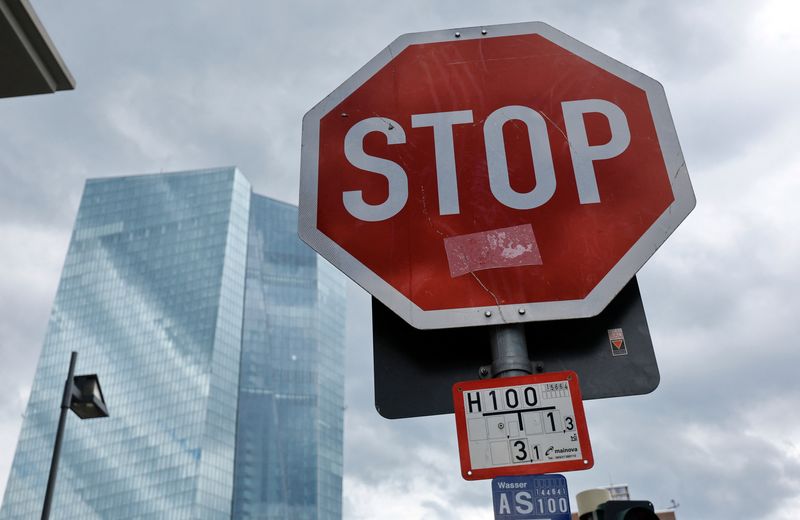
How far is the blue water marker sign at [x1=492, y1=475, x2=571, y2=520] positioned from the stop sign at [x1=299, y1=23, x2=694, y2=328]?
0.48m

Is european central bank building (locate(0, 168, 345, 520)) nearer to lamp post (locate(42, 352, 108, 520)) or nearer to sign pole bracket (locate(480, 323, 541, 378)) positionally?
lamp post (locate(42, 352, 108, 520))

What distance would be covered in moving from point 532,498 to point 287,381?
98.0 m

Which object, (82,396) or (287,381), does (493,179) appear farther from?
(287,381)

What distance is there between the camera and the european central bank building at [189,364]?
82.1 metres

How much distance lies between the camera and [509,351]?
2090mm

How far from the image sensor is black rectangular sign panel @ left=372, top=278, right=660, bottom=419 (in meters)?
2.19

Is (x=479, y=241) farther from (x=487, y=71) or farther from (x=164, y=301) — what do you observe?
(x=164, y=301)

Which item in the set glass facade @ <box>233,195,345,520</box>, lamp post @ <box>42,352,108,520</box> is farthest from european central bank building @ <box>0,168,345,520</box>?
lamp post @ <box>42,352,108,520</box>

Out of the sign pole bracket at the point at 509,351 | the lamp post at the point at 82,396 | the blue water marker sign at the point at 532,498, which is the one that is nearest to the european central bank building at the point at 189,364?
the lamp post at the point at 82,396

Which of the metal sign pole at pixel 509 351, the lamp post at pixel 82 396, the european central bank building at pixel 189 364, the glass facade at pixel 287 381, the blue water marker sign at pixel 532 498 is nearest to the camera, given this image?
the blue water marker sign at pixel 532 498

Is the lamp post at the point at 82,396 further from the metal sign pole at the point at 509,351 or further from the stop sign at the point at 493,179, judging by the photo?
the metal sign pole at the point at 509,351

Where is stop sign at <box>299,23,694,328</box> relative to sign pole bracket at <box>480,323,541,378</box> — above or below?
above

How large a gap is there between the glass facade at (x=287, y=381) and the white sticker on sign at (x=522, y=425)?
90.8 m

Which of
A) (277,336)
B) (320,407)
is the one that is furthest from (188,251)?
(320,407)
